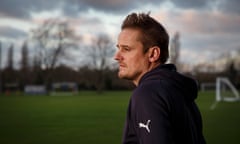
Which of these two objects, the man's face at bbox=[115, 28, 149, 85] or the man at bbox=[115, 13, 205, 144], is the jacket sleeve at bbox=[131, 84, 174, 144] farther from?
the man's face at bbox=[115, 28, 149, 85]

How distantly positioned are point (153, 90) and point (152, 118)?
0.43 ft

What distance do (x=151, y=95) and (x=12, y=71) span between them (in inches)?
2961

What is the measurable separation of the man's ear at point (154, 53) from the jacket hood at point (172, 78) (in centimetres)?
5

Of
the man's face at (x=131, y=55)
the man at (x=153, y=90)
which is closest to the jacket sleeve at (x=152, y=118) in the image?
the man at (x=153, y=90)

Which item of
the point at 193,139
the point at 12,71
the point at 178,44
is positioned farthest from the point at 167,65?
the point at 178,44

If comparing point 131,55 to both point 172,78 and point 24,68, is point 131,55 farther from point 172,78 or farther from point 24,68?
point 24,68

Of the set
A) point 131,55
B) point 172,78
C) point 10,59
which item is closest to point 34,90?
point 10,59

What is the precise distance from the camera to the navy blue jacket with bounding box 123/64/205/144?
1.50m

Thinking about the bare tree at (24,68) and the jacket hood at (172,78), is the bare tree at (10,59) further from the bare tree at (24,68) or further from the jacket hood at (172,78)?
the jacket hood at (172,78)

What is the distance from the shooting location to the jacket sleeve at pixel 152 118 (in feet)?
4.90

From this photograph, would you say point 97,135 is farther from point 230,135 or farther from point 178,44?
point 178,44

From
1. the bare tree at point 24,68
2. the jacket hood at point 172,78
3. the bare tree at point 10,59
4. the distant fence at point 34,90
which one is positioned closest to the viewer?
the jacket hood at point 172,78

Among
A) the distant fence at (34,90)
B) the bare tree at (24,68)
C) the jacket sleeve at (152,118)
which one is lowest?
the distant fence at (34,90)

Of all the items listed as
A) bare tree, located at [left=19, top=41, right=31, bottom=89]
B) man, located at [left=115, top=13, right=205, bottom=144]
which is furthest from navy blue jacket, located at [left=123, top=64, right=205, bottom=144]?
bare tree, located at [left=19, top=41, right=31, bottom=89]
